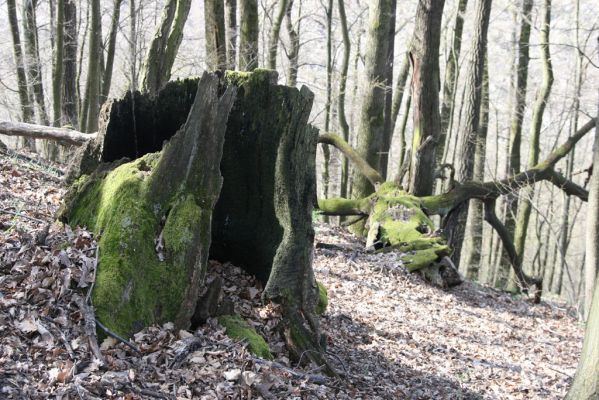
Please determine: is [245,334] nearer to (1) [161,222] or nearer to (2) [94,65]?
(1) [161,222]

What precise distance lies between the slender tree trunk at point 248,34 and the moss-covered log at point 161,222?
7853 mm

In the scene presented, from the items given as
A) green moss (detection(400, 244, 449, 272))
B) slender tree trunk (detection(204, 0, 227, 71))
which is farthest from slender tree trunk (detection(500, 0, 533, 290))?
slender tree trunk (detection(204, 0, 227, 71))

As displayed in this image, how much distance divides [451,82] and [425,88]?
9.38 meters

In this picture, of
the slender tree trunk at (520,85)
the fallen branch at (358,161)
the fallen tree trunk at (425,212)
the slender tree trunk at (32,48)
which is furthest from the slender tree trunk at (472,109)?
the slender tree trunk at (32,48)

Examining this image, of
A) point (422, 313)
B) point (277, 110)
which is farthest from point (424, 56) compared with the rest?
point (277, 110)

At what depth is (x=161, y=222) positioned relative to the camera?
4.67 m

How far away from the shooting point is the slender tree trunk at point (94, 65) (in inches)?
516

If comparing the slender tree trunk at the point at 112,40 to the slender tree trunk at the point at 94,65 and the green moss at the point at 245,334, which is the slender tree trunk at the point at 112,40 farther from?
the green moss at the point at 245,334

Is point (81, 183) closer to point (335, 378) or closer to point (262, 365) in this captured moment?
point (262, 365)

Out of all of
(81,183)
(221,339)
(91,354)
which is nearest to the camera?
(91,354)

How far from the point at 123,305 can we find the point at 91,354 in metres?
0.54

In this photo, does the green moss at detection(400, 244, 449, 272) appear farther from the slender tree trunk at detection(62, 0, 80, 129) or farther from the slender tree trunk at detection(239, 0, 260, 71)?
the slender tree trunk at detection(62, 0, 80, 129)

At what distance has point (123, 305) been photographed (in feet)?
13.9

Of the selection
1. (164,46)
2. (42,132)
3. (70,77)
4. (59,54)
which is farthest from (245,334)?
(70,77)
